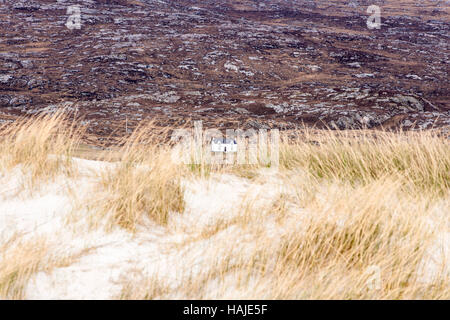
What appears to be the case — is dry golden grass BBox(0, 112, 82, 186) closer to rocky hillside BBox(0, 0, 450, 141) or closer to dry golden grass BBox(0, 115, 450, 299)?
dry golden grass BBox(0, 115, 450, 299)

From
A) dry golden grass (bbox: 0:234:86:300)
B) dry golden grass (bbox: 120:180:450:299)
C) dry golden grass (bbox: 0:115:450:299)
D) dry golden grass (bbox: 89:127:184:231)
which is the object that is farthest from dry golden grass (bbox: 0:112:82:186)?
dry golden grass (bbox: 120:180:450:299)

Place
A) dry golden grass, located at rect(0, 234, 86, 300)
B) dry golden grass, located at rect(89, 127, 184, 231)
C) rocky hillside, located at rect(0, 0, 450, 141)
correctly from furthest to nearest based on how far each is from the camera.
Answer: rocky hillside, located at rect(0, 0, 450, 141)
dry golden grass, located at rect(89, 127, 184, 231)
dry golden grass, located at rect(0, 234, 86, 300)

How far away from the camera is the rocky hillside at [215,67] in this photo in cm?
1452

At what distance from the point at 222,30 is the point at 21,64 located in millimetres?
13160

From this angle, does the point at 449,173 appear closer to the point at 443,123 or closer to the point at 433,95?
the point at 443,123

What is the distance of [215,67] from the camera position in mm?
20250

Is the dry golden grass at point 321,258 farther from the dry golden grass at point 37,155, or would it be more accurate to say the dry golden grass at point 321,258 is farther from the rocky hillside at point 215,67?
the rocky hillside at point 215,67

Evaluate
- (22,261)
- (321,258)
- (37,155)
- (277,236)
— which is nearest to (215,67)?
(37,155)

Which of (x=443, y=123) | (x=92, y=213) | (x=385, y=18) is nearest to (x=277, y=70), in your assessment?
(x=443, y=123)

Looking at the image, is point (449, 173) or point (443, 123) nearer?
point (449, 173)

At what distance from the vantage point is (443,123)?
546 inches

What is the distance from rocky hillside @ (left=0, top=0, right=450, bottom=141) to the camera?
1452 centimetres

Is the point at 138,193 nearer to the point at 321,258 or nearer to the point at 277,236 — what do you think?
the point at 277,236

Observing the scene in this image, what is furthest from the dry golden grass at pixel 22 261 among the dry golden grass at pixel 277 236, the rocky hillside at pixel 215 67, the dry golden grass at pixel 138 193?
the rocky hillside at pixel 215 67
